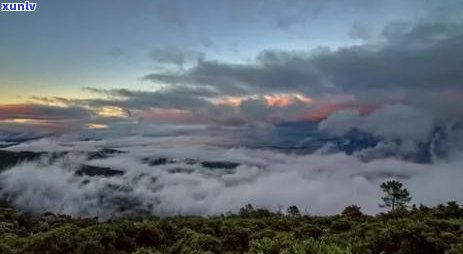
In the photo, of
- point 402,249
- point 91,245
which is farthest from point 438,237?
point 91,245

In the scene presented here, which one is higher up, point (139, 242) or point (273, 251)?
point (273, 251)

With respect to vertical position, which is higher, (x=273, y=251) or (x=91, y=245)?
(x=273, y=251)

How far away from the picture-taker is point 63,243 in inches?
1398

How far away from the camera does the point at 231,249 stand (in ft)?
127

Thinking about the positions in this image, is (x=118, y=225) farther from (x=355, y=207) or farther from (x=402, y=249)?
(x=355, y=207)

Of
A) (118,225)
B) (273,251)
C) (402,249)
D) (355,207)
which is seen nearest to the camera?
(273,251)

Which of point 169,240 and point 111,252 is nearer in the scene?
point 111,252

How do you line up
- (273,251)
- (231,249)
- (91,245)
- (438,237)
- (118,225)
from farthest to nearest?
1. (118,225)
2. (231,249)
3. (91,245)
4. (438,237)
5. (273,251)

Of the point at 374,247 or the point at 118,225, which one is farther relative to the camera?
the point at 118,225

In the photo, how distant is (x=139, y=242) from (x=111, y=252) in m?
4.77

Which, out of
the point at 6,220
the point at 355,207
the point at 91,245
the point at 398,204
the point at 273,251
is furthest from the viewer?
the point at 398,204

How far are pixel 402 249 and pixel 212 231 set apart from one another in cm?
2051

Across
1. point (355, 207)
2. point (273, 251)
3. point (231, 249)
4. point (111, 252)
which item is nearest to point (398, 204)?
point (355, 207)

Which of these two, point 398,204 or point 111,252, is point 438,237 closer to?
point 111,252
